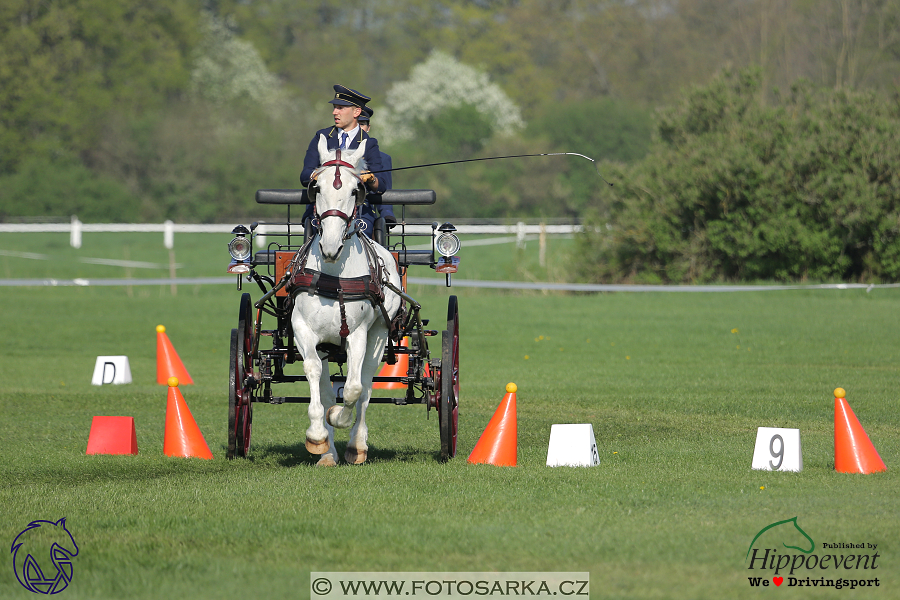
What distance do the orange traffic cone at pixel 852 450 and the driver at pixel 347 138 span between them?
12.1ft

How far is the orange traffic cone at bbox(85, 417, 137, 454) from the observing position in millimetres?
8648

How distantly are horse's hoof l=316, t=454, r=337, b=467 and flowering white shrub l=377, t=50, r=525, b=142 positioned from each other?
5483 centimetres

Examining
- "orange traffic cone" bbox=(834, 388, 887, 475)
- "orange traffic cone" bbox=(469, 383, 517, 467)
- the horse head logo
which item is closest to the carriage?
"orange traffic cone" bbox=(469, 383, 517, 467)

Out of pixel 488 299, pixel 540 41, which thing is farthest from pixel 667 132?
pixel 540 41

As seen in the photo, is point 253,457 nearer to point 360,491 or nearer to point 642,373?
point 360,491

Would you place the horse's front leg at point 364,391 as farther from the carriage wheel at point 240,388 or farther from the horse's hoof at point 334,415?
the carriage wheel at point 240,388

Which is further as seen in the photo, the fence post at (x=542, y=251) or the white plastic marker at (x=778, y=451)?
the fence post at (x=542, y=251)

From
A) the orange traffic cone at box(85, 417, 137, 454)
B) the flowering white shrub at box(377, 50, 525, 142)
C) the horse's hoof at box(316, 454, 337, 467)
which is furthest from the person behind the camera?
the flowering white shrub at box(377, 50, 525, 142)

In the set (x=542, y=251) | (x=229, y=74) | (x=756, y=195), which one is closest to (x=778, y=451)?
(x=756, y=195)

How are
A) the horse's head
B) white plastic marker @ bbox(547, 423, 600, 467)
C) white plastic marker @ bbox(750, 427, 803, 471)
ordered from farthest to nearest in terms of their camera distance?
white plastic marker @ bbox(547, 423, 600, 467), white plastic marker @ bbox(750, 427, 803, 471), the horse's head

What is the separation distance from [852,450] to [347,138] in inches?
173

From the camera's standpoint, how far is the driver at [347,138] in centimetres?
814

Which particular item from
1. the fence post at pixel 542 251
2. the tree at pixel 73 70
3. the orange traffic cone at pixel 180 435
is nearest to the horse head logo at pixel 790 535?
the orange traffic cone at pixel 180 435

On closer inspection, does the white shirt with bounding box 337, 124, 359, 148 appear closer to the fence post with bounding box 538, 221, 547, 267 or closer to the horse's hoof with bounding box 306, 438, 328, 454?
the horse's hoof with bounding box 306, 438, 328, 454
